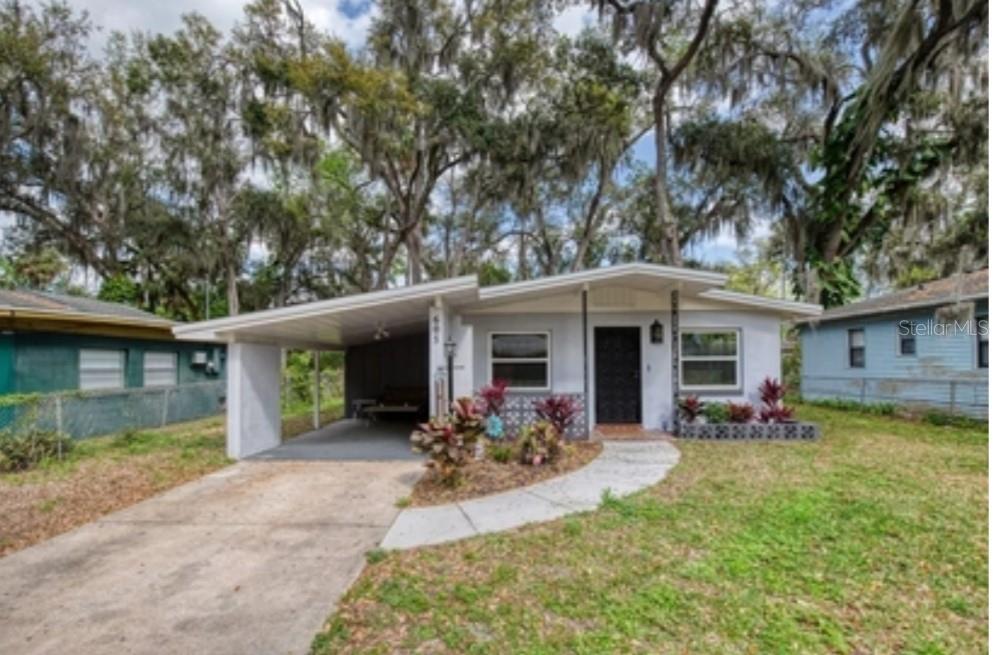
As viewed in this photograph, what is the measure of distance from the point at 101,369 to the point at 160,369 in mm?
1959

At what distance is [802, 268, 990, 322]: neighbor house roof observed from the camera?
34.7ft

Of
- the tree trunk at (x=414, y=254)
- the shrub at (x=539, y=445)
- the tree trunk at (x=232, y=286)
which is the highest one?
the tree trunk at (x=414, y=254)

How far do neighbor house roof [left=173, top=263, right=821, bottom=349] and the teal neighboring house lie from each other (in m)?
3.30

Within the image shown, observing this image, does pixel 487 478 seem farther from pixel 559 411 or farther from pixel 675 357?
pixel 675 357

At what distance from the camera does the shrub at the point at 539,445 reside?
6.92 m

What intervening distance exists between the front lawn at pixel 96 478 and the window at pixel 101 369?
1635 mm

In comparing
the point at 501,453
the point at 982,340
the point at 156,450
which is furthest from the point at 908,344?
the point at 156,450

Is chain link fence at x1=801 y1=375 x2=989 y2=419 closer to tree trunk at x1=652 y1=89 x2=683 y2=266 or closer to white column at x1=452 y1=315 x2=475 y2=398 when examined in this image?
tree trunk at x1=652 y1=89 x2=683 y2=266

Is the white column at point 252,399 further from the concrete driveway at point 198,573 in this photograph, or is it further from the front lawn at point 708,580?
the front lawn at point 708,580

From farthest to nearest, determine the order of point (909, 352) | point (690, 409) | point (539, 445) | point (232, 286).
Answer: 1. point (232, 286)
2. point (909, 352)
3. point (690, 409)
4. point (539, 445)

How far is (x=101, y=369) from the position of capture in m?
11.2

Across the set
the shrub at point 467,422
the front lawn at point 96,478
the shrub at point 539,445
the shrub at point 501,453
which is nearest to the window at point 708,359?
the shrub at point 539,445

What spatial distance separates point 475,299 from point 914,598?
654 centimetres

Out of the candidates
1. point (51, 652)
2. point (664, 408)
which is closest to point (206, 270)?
point (664, 408)
